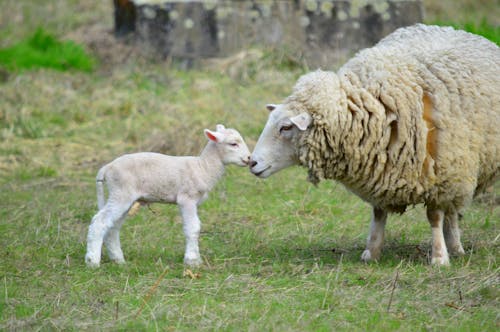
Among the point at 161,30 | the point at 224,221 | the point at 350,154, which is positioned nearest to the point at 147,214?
the point at 224,221

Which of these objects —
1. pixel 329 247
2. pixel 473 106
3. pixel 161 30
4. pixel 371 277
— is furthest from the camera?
pixel 161 30

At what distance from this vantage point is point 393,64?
5250 mm

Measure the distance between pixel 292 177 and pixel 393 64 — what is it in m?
2.64

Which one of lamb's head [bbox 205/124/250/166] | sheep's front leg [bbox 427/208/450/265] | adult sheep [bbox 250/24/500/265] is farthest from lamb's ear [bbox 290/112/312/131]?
sheep's front leg [bbox 427/208/450/265]

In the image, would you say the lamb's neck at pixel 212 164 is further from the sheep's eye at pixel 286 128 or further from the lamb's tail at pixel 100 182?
the lamb's tail at pixel 100 182

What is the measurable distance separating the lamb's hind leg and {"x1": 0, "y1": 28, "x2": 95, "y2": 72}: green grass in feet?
20.4

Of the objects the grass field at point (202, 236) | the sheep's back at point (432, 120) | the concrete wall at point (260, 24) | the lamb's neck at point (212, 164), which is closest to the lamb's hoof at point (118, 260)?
the grass field at point (202, 236)

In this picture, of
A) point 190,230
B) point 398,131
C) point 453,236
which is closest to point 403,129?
point 398,131

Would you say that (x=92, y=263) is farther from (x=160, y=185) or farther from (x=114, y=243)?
(x=160, y=185)

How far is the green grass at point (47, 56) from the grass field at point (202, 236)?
26 centimetres

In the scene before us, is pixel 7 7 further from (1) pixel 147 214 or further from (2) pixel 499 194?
(2) pixel 499 194

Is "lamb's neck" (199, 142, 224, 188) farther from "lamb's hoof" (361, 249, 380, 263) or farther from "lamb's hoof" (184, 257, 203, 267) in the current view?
"lamb's hoof" (361, 249, 380, 263)

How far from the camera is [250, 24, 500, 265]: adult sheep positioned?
5051mm

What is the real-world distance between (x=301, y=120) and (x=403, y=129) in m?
0.61
